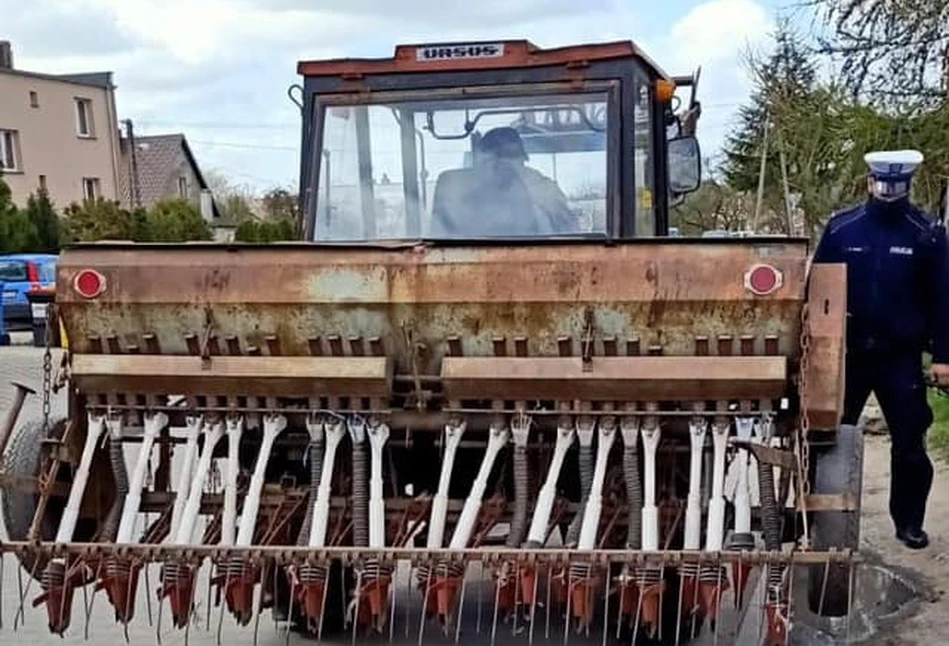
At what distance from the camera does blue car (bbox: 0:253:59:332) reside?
82.6ft

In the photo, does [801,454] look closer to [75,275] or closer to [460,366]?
[460,366]

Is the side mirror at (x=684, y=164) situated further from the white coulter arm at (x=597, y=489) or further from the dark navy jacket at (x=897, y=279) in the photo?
the white coulter arm at (x=597, y=489)

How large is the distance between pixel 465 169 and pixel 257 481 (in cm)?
202

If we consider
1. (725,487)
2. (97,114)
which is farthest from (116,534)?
(97,114)

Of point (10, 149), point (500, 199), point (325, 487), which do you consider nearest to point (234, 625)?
point (325, 487)

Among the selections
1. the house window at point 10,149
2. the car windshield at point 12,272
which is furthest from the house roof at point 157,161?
the car windshield at point 12,272

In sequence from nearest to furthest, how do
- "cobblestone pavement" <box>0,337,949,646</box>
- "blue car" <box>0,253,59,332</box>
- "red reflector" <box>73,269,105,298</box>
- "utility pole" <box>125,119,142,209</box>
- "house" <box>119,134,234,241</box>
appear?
"red reflector" <box>73,269,105,298</box>
"cobblestone pavement" <box>0,337,949,646</box>
"blue car" <box>0,253,59,332</box>
"utility pole" <box>125,119,142,209</box>
"house" <box>119,134,234,241</box>

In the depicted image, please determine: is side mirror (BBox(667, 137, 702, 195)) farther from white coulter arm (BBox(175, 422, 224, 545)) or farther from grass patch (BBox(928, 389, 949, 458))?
grass patch (BBox(928, 389, 949, 458))

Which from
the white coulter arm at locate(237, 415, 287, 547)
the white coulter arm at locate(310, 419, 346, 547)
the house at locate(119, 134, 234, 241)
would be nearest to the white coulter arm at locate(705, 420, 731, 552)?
the white coulter arm at locate(310, 419, 346, 547)

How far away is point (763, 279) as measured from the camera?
4.82m

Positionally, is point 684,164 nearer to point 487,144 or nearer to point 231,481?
point 487,144

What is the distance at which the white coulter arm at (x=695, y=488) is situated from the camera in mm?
4797

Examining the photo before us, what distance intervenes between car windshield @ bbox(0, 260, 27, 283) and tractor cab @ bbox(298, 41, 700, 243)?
19.9 meters

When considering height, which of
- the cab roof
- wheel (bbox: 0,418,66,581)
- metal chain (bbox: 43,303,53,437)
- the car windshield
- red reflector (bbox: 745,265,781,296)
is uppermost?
the cab roof
